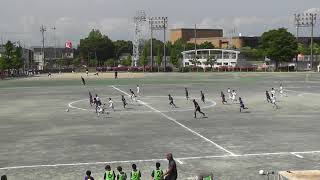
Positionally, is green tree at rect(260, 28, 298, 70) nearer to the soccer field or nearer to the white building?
the white building

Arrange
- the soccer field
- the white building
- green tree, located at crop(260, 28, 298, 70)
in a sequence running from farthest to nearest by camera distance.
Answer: the white building
green tree, located at crop(260, 28, 298, 70)
the soccer field

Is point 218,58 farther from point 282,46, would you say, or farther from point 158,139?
point 158,139

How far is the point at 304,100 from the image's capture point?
5288 cm

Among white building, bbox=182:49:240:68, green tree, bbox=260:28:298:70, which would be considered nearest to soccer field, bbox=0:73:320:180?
green tree, bbox=260:28:298:70

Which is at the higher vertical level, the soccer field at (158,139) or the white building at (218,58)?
the white building at (218,58)

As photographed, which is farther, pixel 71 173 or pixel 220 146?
pixel 220 146

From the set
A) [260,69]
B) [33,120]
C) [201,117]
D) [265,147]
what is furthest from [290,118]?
[260,69]

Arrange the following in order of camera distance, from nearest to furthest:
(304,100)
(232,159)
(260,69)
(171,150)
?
1. (232,159)
2. (171,150)
3. (304,100)
4. (260,69)

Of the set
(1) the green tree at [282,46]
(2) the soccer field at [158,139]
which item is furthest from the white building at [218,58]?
(2) the soccer field at [158,139]

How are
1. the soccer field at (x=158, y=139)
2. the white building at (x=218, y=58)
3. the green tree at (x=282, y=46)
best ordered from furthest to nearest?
the white building at (x=218, y=58) → the green tree at (x=282, y=46) → the soccer field at (x=158, y=139)

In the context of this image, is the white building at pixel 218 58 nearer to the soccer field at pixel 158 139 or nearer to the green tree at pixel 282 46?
the green tree at pixel 282 46

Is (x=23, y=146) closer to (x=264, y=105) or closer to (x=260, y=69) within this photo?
(x=264, y=105)

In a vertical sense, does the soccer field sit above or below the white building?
below

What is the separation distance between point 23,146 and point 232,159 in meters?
11.9
